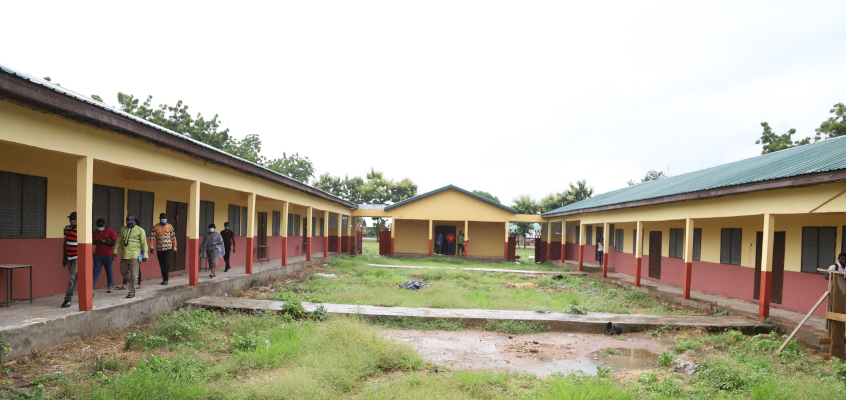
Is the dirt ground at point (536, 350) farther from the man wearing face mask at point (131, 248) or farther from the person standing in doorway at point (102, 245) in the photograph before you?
the person standing in doorway at point (102, 245)

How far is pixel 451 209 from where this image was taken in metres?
28.2

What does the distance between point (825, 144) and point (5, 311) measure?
1684 cm

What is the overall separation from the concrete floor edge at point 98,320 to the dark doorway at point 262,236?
7337 mm

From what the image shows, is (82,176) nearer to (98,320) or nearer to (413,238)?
(98,320)

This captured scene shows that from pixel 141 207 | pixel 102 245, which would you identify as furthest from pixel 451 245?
pixel 102 245

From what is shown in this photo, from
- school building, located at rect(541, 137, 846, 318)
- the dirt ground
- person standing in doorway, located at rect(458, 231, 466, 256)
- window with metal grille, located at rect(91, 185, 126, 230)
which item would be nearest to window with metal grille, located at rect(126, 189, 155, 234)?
window with metal grille, located at rect(91, 185, 126, 230)

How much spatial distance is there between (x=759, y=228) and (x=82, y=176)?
1468 centimetres

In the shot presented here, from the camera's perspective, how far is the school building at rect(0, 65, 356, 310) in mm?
6672

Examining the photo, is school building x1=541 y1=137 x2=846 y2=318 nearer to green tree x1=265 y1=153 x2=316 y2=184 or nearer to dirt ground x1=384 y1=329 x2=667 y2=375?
dirt ground x1=384 y1=329 x2=667 y2=375

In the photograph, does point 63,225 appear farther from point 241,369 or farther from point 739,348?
point 739,348

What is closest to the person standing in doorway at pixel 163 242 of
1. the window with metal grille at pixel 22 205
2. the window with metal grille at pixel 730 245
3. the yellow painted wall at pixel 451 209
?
the window with metal grille at pixel 22 205

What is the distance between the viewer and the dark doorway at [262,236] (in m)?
19.6

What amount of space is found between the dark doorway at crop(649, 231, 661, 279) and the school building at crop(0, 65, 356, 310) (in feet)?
46.8

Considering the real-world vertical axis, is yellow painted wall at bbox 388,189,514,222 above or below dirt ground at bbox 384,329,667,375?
above
